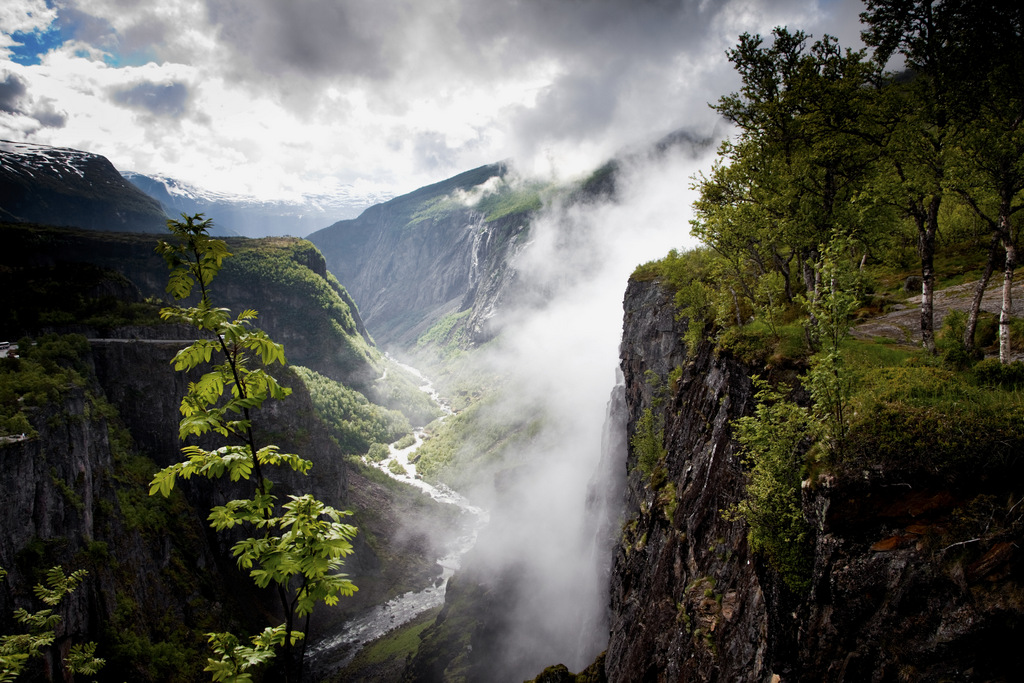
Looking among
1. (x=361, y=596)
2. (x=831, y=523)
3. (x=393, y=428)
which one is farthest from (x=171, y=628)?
(x=393, y=428)

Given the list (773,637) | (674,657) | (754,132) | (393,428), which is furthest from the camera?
(393,428)

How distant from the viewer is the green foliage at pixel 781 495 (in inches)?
418

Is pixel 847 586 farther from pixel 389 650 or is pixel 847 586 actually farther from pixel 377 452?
pixel 377 452

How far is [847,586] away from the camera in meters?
9.06

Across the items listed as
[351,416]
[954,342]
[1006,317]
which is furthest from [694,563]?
[351,416]

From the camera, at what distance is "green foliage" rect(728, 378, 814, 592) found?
10625 mm

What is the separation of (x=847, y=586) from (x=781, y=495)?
2.38 metres

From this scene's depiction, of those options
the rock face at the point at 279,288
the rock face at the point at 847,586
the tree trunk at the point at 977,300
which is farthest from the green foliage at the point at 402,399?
the tree trunk at the point at 977,300

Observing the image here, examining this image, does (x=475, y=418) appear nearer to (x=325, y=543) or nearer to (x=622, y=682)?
(x=622, y=682)

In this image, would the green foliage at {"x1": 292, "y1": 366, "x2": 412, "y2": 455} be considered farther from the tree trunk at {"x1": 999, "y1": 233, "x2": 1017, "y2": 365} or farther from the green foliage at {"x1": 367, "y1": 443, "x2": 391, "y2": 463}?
the tree trunk at {"x1": 999, "y1": 233, "x2": 1017, "y2": 365}

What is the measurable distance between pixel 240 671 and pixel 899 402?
1306cm

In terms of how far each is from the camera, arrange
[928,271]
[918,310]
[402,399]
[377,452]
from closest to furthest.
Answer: [928,271] < [918,310] < [377,452] < [402,399]

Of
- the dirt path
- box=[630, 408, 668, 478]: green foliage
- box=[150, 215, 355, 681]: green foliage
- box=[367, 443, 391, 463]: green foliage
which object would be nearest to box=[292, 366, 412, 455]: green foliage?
box=[367, 443, 391, 463]: green foliage

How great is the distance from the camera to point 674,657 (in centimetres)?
1507
